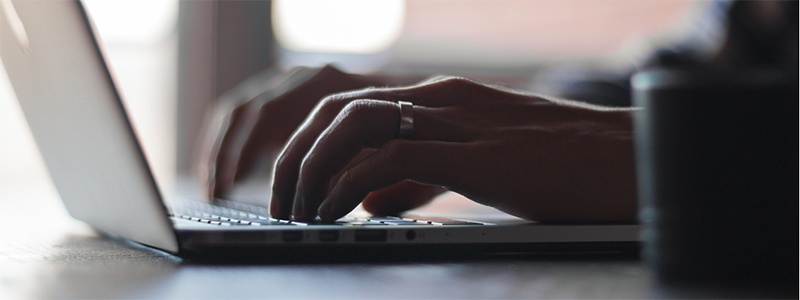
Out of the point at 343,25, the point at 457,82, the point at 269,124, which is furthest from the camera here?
the point at 343,25

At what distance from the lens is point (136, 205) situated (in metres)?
0.51

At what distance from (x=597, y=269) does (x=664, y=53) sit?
1.30 metres

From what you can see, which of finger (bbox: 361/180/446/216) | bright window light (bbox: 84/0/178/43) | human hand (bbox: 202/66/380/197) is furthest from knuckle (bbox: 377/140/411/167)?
bright window light (bbox: 84/0/178/43)

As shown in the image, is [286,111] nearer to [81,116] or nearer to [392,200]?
[392,200]

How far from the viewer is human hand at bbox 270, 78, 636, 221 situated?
0.62 m

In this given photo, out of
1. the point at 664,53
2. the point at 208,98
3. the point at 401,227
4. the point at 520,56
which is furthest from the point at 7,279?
the point at 520,56

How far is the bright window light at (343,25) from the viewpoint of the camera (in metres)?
2.86

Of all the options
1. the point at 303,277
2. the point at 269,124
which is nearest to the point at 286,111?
the point at 269,124

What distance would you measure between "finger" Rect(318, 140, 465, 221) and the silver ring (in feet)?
0.08

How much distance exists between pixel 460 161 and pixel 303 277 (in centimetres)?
21

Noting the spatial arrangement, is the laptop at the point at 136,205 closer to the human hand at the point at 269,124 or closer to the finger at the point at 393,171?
the finger at the point at 393,171

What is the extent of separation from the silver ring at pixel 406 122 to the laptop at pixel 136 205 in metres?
0.07

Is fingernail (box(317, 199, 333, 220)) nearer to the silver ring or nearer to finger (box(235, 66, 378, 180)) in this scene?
the silver ring

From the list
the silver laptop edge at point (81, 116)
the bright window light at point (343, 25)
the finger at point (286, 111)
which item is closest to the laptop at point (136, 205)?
→ the silver laptop edge at point (81, 116)
